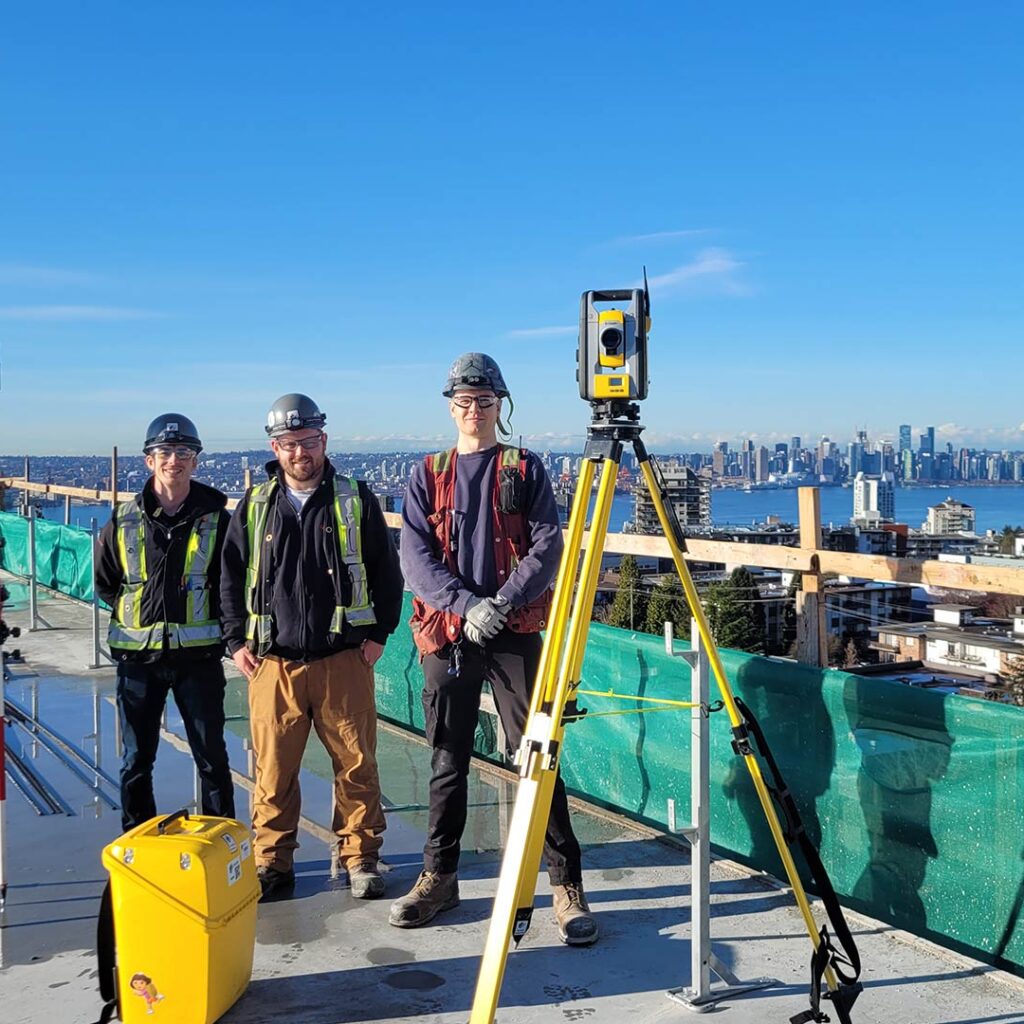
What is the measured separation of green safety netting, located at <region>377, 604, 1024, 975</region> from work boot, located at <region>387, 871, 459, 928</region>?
1.12 metres

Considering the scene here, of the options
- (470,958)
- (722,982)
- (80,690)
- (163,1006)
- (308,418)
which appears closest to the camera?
(163,1006)

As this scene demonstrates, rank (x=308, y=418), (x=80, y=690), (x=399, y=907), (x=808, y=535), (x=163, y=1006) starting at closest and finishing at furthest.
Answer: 1. (x=163, y=1006)
2. (x=399, y=907)
3. (x=308, y=418)
4. (x=808, y=535)
5. (x=80, y=690)

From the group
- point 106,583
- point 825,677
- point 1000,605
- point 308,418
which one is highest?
point 308,418

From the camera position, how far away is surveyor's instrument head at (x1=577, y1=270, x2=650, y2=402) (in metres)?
2.72

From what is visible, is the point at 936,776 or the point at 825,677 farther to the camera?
the point at 825,677

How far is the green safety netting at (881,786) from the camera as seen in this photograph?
10.5ft

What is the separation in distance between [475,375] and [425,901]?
1833 mm

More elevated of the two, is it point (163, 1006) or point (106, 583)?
point (106, 583)

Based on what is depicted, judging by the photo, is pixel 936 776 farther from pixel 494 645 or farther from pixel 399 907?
pixel 399 907

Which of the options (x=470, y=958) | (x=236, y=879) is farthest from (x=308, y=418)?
(x=470, y=958)

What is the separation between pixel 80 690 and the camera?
7.61 m

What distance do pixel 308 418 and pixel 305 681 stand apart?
0.98 m

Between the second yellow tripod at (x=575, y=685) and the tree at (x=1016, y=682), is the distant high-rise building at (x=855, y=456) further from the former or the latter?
the second yellow tripod at (x=575, y=685)

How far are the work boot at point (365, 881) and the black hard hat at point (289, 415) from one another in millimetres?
1639
